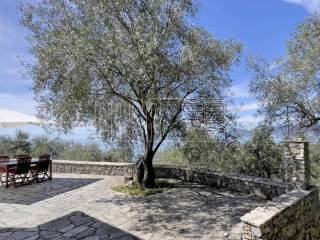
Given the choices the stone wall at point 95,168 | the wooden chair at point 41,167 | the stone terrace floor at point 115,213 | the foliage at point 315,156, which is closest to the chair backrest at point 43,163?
the wooden chair at point 41,167

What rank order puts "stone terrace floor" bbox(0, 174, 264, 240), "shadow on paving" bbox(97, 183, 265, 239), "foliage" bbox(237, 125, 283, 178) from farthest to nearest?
"foliage" bbox(237, 125, 283, 178) → "shadow on paving" bbox(97, 183, 265, 239) → "stone terrace floor" bbox(0, 174, 264, 240)

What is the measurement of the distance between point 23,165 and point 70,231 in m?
4.31

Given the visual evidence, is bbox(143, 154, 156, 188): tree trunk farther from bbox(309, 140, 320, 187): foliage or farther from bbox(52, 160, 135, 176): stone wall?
bbox(309, 140, 320, 187): foliage

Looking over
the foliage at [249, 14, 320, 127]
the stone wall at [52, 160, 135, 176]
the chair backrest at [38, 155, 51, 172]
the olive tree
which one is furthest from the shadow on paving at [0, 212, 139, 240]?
the foliage at [249, 14, 320, 127]

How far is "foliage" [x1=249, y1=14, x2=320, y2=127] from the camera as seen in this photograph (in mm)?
10180

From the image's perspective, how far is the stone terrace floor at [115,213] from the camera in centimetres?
527

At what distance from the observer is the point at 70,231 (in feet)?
17.7

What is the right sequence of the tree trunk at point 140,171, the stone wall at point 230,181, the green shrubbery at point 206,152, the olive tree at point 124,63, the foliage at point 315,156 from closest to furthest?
the olive tree at point 124,63
the stone wall at point 230,181
the green shrubbery at point 206,152
the tree trunk at point 140,171
the foliage at point 315,156

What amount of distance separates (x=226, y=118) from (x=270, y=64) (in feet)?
13.0

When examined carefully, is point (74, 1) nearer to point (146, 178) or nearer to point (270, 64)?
point (146, 178)

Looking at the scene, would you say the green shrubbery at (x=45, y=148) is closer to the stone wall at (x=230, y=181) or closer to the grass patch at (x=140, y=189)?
the stone wall at (x=230, y=181)

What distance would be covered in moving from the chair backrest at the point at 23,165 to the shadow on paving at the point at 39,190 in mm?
491

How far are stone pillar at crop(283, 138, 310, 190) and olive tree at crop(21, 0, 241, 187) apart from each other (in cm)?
211

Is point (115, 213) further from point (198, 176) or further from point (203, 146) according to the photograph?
point (198, 176)
